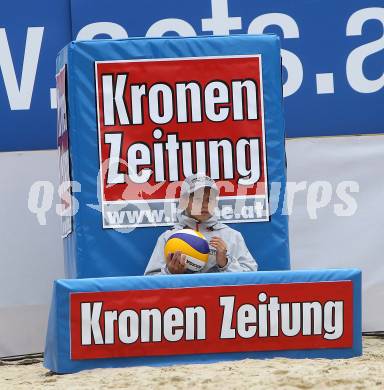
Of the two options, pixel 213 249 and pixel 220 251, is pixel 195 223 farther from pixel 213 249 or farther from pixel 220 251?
pixel 220 251

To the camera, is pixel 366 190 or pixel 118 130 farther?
pixel 366 190

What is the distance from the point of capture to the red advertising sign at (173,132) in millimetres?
6848

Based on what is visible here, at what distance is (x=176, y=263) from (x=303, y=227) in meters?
1.86

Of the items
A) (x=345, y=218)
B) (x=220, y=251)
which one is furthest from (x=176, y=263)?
(x=345, y=218)

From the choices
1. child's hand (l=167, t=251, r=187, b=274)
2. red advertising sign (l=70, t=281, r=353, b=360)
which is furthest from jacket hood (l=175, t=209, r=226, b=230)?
red advertising sign (l=70, t=281, r=353, b=360)

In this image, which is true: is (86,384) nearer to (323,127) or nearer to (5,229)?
(5,229)

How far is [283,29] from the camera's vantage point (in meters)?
7.96

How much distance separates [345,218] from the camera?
26.2 ft

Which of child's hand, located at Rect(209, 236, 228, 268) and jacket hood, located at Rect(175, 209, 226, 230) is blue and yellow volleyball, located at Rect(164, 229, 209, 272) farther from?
jacket hood, located at Rect(175, 209, 226, 230)

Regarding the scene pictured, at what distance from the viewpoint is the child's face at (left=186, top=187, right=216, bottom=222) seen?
6.64m

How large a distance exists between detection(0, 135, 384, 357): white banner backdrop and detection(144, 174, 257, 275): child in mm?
1331

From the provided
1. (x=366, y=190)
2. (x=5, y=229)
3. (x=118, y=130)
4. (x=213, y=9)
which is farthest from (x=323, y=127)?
(x=5, y=229)

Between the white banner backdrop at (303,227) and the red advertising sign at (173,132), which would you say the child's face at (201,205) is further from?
the white banner backdrop at (303,227)

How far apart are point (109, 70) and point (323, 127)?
5.92 ft
